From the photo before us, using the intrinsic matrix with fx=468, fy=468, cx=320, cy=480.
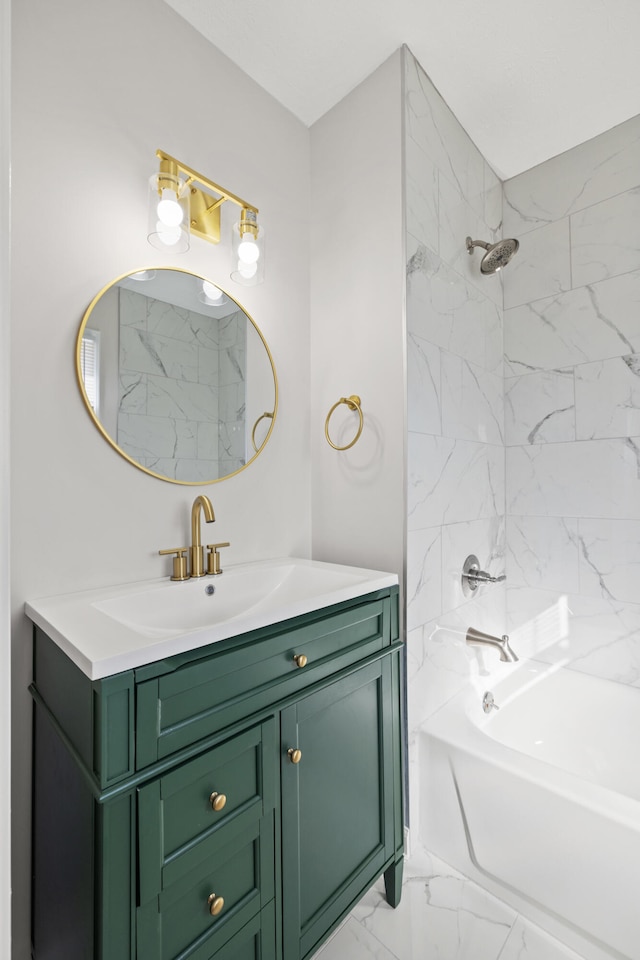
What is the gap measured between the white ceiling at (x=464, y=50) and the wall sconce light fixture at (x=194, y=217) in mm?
532

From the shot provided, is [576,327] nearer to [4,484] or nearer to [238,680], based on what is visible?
[238,680]

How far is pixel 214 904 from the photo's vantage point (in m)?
0.87

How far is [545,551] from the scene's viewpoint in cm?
208

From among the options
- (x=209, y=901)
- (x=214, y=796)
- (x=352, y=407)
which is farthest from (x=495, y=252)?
(x=209, y=901)

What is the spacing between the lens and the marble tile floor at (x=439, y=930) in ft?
4.01

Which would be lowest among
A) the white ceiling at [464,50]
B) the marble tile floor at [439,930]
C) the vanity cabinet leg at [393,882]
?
the marble tile floor at [439,930]

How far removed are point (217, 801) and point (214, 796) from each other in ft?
0.03

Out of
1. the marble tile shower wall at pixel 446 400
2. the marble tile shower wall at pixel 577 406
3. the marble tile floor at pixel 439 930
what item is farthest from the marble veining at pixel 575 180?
the marble tile floor at pixel 439 930

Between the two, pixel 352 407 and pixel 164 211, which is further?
pixel 352 407

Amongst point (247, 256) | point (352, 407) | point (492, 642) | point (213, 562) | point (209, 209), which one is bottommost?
point (492, 642)

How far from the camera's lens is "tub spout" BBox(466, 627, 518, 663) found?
1.73 meters

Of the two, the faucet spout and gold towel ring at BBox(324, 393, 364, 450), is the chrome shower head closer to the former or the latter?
gold towel ring at BBox(324, 393, 364, 450)

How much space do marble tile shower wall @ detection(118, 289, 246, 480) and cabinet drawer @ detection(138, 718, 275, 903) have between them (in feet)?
2.47

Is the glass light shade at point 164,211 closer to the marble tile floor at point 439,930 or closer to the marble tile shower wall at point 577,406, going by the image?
the marble tile shower wall at point 577,406
